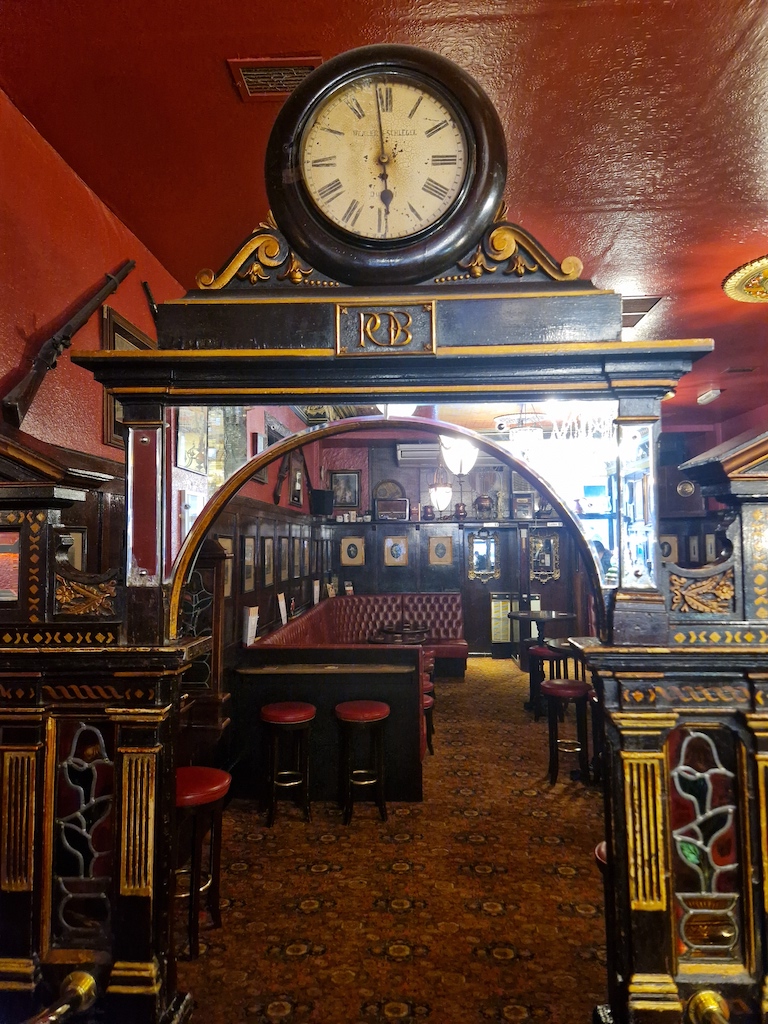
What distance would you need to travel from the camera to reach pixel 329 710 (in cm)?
512

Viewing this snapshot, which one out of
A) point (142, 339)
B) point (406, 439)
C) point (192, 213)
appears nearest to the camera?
point (192, 213)

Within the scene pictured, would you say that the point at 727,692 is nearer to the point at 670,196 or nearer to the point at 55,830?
the point at 55,830

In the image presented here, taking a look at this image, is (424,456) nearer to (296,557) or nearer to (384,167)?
(296,557)

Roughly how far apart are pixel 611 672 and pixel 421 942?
1.97 meters

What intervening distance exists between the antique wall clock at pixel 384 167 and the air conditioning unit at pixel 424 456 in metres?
9.33

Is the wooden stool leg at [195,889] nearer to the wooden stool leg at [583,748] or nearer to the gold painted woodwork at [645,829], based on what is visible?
the gold painted woodwork at [645,829]

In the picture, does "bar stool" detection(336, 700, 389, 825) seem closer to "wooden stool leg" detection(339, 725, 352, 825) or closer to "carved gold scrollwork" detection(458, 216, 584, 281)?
"wooden stool leg" detection(339, 725, 352, 825)

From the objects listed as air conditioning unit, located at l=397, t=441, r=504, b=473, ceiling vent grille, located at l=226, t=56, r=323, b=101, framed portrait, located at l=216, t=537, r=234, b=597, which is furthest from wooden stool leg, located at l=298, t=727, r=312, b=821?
air conditioning unit, located at l=397, t=441, r=504, b=473

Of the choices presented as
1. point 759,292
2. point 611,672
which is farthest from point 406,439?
point 611,672

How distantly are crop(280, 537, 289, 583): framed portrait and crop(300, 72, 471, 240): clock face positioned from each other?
550cm

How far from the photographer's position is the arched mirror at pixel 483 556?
11.9 m


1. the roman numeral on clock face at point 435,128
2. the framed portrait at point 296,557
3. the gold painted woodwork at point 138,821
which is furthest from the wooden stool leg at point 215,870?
the framed portrait at point 296,557

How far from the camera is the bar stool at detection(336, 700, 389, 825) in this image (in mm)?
4594

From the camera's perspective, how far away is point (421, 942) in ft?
10.4
